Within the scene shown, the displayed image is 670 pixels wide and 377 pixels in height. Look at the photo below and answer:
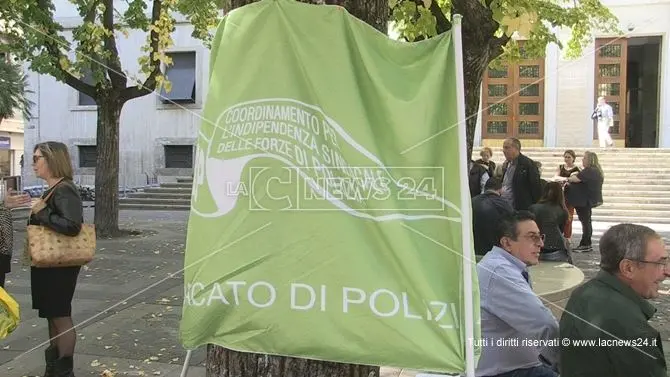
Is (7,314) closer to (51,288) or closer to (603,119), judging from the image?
(51,288)

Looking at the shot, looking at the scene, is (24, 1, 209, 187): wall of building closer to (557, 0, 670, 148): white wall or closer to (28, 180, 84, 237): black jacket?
(557, 0, 670, 148): white wall

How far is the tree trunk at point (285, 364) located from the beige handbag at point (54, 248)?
198 cm

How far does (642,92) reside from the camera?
2414cm

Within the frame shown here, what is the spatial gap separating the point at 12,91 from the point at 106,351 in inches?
543

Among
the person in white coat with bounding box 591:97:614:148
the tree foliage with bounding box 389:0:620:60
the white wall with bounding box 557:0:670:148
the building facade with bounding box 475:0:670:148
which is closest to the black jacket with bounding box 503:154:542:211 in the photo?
the tree foliage with bounding box 389:0:620:60

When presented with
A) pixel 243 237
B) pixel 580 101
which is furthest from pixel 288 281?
pixel 580 101

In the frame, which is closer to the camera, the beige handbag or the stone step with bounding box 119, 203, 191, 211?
the beige handbag

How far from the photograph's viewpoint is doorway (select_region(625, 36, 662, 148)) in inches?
878

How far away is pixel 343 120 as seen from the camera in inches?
83.3

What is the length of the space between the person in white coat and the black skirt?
58.9 feet

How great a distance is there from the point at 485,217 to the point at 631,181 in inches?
531

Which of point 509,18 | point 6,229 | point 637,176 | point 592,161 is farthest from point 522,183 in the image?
point 637,176

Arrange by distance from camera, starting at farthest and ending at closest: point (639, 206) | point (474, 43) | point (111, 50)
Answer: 1. point (639, 206)
2. point (111, 50)
3. point (474, 43)

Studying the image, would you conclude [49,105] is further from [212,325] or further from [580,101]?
[212,325]
